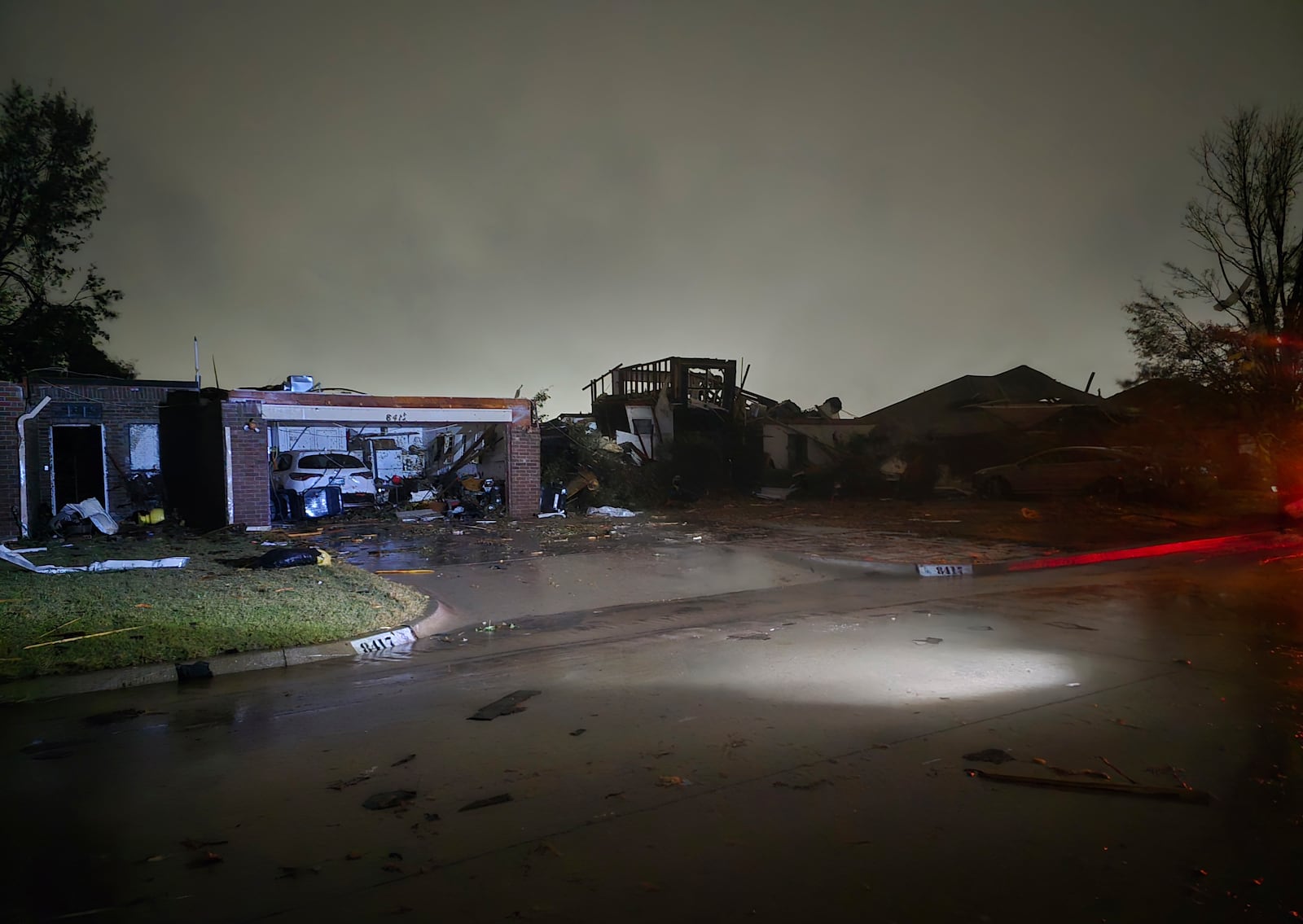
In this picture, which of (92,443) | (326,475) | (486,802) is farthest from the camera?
(326,475)

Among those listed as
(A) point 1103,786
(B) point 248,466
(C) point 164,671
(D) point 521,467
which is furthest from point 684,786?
(D) point 521,467

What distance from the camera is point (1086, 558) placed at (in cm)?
1313

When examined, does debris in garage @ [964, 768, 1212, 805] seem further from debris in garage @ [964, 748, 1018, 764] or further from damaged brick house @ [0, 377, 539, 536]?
damaged brick house @ [0, 377, 539, 536]

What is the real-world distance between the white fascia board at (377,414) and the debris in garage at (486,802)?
1489 cm

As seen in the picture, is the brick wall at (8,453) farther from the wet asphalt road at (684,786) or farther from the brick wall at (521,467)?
the wet asphalt road at (684,786)

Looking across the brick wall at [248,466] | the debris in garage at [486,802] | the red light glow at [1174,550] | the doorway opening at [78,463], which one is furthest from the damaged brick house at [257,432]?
the debris in garage at [486,802]

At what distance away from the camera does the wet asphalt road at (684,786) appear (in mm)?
3102

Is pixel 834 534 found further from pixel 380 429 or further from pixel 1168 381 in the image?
pixel 380 429

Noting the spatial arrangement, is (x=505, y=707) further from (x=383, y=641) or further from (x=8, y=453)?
→ (x=8, y=453)

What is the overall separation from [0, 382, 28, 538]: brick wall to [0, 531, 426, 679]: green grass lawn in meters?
3.66

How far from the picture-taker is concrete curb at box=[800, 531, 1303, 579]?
39.5 ft

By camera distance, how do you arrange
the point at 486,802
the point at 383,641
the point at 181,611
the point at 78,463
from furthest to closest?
1. the point at 78,463
2. the point at 181,611
3. the point at 383,641
4. the point at 486,802

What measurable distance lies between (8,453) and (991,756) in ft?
53.0

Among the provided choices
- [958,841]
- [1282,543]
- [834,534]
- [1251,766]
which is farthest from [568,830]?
[1282,543]
